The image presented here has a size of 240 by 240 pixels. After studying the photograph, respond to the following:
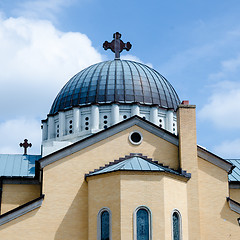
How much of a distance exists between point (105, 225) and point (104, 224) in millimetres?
88

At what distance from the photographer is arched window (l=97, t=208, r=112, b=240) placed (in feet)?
84.4

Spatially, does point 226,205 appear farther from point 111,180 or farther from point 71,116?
point 71,116

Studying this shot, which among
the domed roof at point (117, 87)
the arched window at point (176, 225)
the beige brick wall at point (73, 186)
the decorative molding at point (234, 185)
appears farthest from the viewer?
the domed roof at point (117, 87)

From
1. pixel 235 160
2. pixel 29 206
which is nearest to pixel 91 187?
pixel 29 206

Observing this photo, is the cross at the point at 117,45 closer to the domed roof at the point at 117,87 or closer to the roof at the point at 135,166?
the domed roof at the point at 117,87

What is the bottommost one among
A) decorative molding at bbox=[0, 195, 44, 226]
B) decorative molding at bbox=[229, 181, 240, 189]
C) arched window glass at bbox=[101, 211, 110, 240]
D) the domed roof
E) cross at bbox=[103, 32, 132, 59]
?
arched window glass at bbox=[101, 211, 110, 240]

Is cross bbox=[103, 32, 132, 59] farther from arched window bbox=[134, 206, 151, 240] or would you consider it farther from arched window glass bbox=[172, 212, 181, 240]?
arched window bbox=[134, 206, 151, 240]

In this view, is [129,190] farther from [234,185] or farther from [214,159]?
[234,185]

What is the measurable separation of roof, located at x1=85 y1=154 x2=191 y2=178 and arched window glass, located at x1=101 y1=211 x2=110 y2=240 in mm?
2084

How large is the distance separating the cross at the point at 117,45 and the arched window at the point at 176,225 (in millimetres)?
19860

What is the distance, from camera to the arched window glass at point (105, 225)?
25.8 m

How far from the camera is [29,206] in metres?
26.9

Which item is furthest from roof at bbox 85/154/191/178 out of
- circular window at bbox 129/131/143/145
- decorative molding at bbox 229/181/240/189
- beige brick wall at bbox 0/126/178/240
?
decorative molding at bbox 229/181/240/189

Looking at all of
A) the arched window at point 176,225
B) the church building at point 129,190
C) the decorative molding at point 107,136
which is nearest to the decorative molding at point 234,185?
the church building at point 129,190
